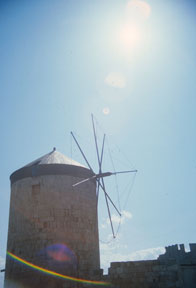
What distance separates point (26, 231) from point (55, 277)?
116 inches

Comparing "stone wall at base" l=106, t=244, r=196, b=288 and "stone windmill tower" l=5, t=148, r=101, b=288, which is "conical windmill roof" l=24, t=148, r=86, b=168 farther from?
"stone wall at base" l=106, t=244, r=196, b=288

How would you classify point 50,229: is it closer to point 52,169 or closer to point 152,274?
point 52,169

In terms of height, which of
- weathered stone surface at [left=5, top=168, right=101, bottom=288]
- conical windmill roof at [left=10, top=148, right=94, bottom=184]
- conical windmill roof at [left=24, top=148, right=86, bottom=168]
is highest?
conical windmill roof at [left=24, top=148, right=86, bottom=168]

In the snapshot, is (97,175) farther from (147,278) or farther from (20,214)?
(147,278)

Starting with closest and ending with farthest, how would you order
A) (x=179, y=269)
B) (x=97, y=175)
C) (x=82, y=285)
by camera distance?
(x=179, y=269) < (x=82, y=285) < (x=97, y=175)

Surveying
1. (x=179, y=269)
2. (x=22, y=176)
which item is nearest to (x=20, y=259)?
(x=22, y=176)

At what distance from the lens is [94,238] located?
1677 cm

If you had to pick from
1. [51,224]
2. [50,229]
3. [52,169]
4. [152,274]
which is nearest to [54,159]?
[52,169]

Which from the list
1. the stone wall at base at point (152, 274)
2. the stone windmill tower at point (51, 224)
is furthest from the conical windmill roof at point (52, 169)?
the stone wall at base at point (152, 274)

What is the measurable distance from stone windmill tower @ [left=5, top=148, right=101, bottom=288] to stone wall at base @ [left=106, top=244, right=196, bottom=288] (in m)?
1.32

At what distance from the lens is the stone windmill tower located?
48.3ft

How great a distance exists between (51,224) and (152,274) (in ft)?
20.0

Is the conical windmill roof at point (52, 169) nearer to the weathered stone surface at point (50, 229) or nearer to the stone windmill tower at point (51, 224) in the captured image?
the stone windmill tower at point (51, 224)

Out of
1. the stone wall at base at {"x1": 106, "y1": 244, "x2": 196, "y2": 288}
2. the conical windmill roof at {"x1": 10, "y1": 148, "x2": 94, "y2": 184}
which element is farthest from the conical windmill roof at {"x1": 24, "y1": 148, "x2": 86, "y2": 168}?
the stone wall at base at {"x1": 106, "y1": 244, "x2": 196, "y2": 288}
